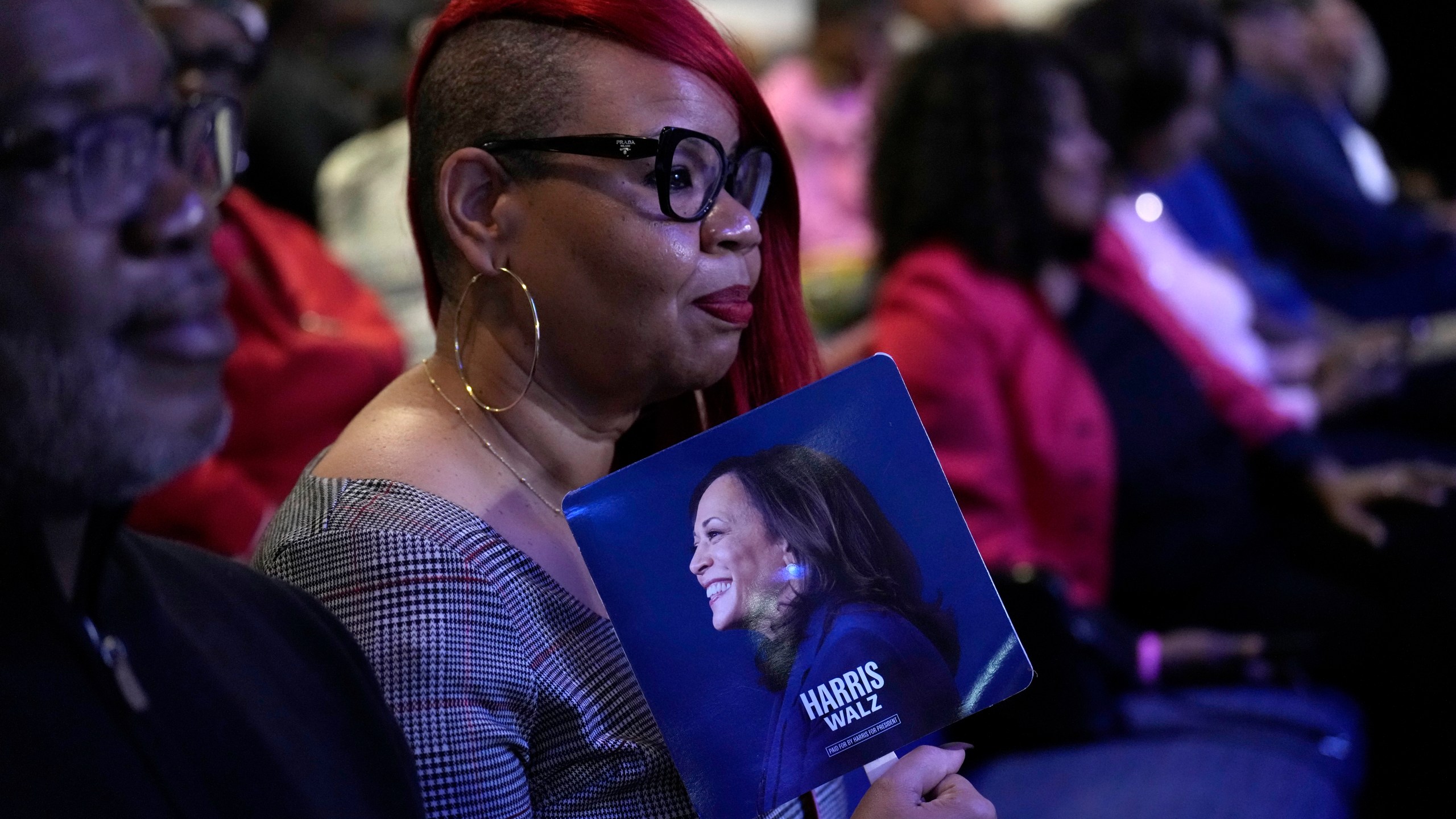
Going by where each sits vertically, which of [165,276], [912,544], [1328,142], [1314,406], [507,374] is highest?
[165,276]

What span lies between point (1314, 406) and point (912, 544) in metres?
2.69

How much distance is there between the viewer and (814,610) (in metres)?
1.02

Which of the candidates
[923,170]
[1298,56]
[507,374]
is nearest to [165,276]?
[507,374]

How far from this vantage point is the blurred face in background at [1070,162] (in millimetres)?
2395

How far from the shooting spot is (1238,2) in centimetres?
495

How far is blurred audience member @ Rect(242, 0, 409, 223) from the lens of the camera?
11.5 ft

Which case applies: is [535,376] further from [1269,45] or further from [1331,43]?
[1331,43]

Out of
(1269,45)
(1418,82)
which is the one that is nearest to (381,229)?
(1269,45)

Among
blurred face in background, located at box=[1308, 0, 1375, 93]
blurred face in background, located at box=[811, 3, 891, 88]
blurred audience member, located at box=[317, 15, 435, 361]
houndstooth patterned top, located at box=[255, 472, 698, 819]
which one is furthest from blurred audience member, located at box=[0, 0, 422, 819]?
blurred face in background, located at box=[1308, 0, 1375, 93]

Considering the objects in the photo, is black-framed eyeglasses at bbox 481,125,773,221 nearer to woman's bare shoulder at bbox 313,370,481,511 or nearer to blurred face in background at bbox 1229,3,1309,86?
woman's bare shoulder at bbox 313,370,481,511

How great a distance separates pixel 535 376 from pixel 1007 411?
4.04 feet

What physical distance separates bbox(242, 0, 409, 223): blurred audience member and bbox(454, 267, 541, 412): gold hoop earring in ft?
6.89

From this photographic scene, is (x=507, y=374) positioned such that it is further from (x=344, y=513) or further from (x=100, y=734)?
(x=100, y=734)

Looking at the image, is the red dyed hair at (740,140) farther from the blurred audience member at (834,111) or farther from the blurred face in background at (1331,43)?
the blurred face in background at (1331,43)
